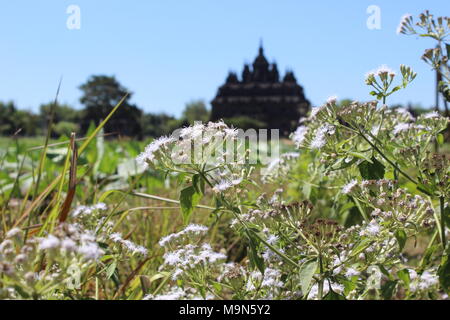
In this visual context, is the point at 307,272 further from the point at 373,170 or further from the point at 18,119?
the point at 18,119

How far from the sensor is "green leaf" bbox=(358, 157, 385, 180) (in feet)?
6.57

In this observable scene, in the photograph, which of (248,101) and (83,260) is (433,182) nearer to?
(83,260)

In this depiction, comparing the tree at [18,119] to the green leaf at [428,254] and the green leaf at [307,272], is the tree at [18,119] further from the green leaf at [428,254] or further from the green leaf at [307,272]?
the green leaf at [307,272]

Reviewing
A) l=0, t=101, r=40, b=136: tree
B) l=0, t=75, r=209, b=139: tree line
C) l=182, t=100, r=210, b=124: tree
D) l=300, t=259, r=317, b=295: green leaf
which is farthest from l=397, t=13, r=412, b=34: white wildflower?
l=182, t=100, r=210, b=124: tree

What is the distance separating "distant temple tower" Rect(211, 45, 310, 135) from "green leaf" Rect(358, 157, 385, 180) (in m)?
72.7

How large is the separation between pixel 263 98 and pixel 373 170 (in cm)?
7953

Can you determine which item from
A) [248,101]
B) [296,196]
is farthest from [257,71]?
[296,196]

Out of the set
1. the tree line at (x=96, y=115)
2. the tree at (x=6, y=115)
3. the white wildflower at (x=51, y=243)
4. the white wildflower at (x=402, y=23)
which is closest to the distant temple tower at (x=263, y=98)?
the tree line at (x=96, y=115)

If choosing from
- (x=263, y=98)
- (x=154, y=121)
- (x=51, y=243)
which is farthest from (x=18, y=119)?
(x=51, y=243)

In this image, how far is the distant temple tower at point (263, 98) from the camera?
7694 cm

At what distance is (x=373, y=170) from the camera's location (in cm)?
201

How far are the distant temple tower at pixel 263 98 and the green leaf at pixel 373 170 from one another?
72.7 m

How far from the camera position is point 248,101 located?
80625mm
